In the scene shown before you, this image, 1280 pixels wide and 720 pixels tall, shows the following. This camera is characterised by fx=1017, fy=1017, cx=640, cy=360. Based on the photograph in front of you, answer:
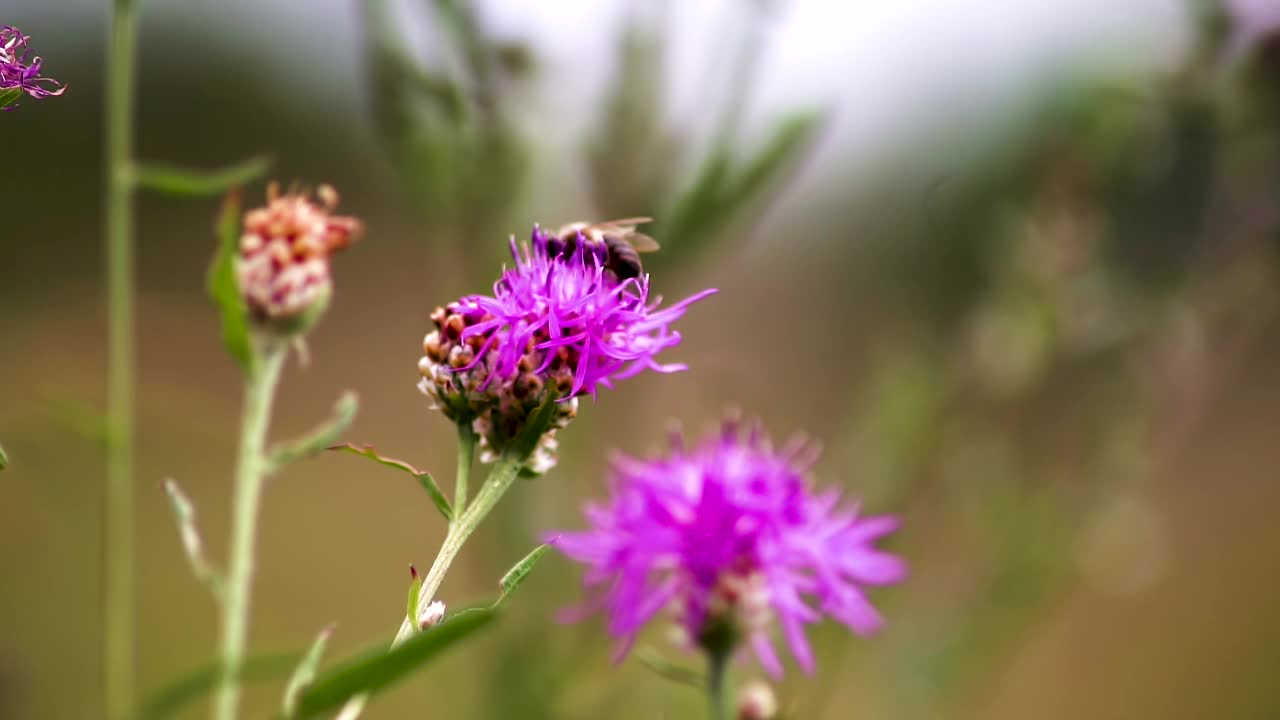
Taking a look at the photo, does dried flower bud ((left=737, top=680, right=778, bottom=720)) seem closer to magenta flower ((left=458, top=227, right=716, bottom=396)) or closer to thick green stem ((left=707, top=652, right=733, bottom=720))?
thick green stem ((left=707, top=652, right=733, bottom=720))

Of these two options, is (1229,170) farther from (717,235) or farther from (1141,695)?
(1141,695)

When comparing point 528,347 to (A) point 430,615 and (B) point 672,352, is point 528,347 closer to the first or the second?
(A) point 430,615

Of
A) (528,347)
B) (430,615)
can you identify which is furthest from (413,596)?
(528,347)

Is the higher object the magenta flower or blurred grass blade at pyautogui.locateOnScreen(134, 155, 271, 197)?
blurred grass blade at pyautogui.locateOnScreen(134, 155, 271, 197)

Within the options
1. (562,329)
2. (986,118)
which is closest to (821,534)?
(562,329)

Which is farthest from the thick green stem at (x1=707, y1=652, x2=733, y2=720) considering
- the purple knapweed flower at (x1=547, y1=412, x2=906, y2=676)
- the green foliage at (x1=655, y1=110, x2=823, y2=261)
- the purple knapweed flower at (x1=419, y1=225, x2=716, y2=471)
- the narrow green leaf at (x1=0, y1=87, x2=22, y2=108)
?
the narrow green leaf at (x1=0, y1=87, x2=22, y2=108)

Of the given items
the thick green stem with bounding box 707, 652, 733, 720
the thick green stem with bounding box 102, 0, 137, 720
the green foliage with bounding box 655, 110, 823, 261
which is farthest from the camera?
the green foliage with bounding box 655, 110, 823, 261

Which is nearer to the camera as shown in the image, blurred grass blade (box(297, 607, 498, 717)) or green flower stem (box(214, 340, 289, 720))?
blurred grass blade (box(297, 607, 498, 717))
